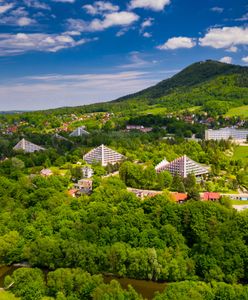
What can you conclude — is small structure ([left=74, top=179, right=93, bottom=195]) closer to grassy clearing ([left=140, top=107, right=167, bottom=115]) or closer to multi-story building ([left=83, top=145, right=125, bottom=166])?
multi-story building ([left=83, top=145, right=125, bottom=166])

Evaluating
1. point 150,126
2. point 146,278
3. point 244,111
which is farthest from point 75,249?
point 244,111

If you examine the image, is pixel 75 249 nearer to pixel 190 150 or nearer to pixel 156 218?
pixel 156 218

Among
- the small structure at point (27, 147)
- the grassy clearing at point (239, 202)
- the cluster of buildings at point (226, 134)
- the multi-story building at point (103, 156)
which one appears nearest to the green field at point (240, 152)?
the cluster of buildings at point (226, 134)

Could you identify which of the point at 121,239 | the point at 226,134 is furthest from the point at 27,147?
the point at 121,239

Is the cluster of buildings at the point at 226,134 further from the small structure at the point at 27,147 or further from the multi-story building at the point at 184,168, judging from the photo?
the small structure at the point at 27,147

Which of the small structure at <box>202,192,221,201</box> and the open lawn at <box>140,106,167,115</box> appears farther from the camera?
the open lawn at <box>140,106,167,115</box>

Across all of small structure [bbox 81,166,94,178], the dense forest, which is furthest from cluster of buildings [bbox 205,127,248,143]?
small structure [bbox 81,166,94,178]
